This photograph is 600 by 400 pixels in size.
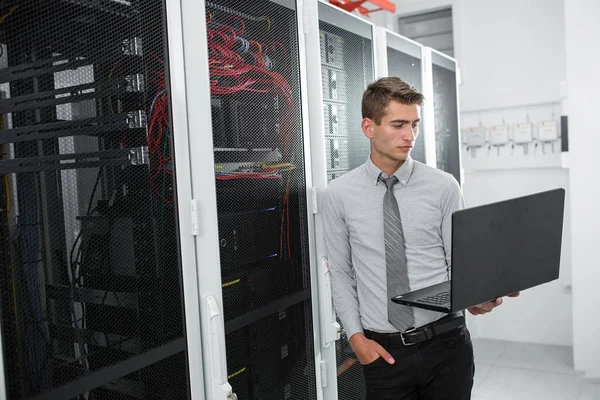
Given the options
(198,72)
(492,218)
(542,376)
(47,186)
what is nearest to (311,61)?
(198,72)

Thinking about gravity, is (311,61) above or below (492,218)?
above

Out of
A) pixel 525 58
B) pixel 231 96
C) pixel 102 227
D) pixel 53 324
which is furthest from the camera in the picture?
pixel 525 58

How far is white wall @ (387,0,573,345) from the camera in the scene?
4098mm

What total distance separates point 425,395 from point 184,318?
2.64 ft

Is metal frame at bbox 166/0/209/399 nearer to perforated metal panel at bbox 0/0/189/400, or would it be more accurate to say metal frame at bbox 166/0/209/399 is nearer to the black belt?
perforated metal panel at bbox 0/0/189/400

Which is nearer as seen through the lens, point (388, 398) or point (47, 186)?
point (47, 186)

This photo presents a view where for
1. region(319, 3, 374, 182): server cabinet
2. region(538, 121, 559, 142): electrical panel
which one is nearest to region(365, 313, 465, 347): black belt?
region(319, 3, 374, 182): server cabinet

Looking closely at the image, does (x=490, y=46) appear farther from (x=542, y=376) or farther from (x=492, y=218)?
(x=492, y=218)

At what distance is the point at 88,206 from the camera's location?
1.21 meters

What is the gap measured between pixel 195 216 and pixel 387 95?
727 mm

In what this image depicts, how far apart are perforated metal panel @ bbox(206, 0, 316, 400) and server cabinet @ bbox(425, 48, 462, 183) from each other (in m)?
1.81

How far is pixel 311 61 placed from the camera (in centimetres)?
194

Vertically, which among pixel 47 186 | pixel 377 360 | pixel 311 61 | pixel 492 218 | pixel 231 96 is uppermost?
pixel 311 61

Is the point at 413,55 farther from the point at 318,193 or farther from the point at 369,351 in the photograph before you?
the point at 369,351
